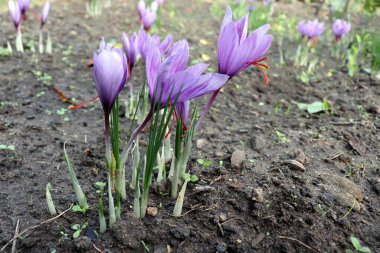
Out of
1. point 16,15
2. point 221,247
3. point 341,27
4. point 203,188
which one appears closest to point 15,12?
point 16,15

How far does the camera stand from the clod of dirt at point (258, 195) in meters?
1.59

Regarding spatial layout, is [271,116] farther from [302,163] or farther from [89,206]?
[89,206]

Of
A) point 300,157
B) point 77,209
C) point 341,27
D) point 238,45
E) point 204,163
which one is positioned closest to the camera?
point 238,45

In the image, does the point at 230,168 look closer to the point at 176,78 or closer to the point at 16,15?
the point at 176,78

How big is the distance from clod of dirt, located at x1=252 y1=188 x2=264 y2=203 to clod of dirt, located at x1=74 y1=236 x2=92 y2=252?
0.68 meters

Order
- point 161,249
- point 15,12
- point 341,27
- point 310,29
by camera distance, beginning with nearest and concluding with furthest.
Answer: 1. point 161,249
2. point 15,12
3. point 310,29
4. point 341,27

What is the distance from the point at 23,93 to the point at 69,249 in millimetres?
1726

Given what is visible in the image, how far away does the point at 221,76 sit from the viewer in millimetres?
1161

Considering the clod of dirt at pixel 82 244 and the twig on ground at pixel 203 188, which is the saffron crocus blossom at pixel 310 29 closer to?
the twig on ground at pixel 203 188

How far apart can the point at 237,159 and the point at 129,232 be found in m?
0.69

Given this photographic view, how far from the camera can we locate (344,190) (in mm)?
1730

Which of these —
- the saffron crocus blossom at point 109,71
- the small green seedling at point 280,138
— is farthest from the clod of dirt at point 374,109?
the saffron crocus blossom at point 109,71

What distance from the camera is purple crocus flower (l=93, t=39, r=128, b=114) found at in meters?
1.16

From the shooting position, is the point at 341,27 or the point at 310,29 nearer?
the point at 310,29
